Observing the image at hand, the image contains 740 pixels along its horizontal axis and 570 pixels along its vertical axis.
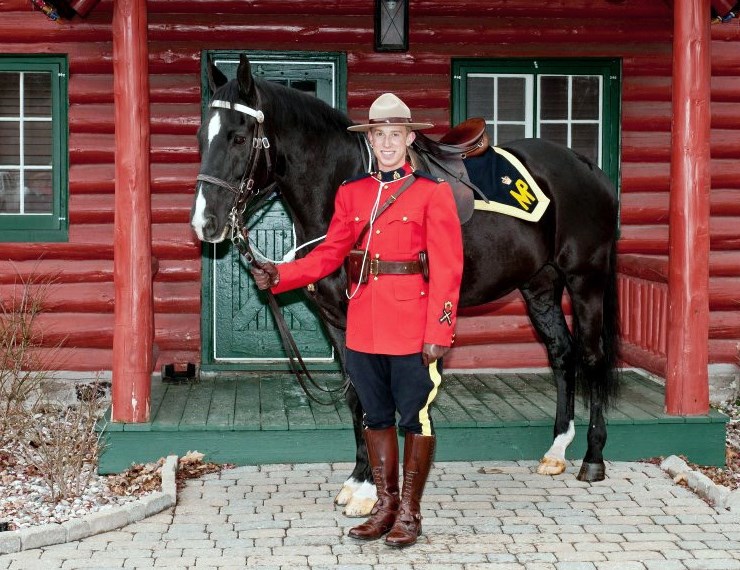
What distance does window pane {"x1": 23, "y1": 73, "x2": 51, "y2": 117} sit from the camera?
8.18m

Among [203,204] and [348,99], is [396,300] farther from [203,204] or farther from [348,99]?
[348,99]

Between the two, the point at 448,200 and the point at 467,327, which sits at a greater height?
the point at 448,200

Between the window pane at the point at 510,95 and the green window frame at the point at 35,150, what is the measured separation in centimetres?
330

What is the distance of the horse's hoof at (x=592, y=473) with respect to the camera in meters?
6.23

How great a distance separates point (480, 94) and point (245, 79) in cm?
352

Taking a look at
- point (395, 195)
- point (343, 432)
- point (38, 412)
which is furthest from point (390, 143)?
point (38, 412)

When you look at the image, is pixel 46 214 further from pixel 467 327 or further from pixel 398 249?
pixel 398 249

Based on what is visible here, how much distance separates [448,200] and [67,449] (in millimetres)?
2452

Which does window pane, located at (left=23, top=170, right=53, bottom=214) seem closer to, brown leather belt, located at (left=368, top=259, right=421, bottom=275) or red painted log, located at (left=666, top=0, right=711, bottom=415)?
brown leather belt, located at (left=368, top=259, right=421, bottom=275)

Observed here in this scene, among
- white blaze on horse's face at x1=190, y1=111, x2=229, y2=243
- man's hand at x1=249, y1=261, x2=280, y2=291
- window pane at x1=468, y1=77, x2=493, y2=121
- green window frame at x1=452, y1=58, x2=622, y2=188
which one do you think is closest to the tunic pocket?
man's hand at x1=249, y1=261, x2=280, y2=291

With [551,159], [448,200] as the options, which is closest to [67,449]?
[448,200]

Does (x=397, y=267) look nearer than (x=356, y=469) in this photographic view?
Yes

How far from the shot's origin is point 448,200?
16.4ft

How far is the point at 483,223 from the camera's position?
6.02 meters
